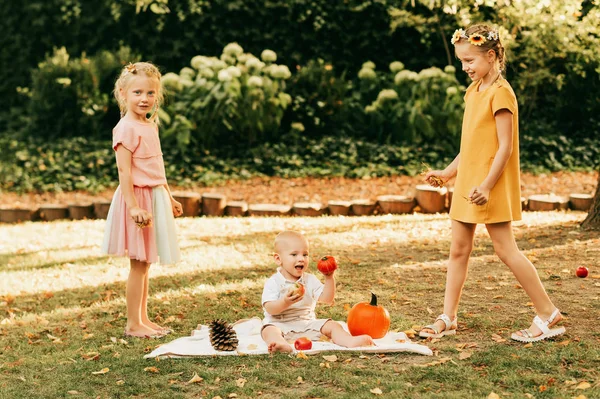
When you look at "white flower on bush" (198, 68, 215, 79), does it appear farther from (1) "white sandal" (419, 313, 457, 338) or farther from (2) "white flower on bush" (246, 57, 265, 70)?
(1) "white sandal" (419, 313, 457, 338)

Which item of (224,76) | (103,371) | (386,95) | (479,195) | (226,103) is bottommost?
(103,371)

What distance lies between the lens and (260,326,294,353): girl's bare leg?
412 centimetres

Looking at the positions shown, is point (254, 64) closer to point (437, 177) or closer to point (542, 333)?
point (437, 177)

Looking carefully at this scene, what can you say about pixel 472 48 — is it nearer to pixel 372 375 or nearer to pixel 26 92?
pixel 372 375

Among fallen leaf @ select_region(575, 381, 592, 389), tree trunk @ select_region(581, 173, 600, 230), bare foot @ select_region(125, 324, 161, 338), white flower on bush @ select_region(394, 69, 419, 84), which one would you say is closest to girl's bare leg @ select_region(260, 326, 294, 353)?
bare foot @ select_region(125, 324, 161, 338)

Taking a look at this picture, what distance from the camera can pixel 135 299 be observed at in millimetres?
4668

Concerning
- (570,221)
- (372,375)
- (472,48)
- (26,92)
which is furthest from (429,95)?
(372,375)

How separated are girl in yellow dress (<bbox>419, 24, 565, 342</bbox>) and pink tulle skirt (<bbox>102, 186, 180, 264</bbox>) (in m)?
1.51

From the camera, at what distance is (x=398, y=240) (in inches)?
289

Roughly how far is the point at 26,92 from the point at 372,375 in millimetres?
10783

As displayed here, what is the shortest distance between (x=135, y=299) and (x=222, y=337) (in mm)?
732

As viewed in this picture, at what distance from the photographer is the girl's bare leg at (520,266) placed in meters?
4.23

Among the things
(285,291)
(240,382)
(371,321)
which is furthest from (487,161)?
(240,382)

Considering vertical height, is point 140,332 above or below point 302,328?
below
